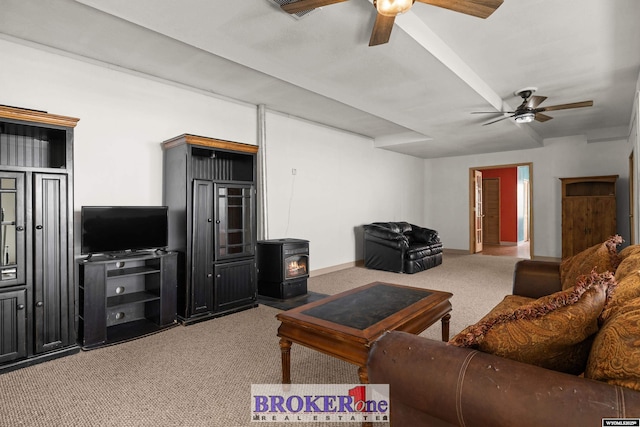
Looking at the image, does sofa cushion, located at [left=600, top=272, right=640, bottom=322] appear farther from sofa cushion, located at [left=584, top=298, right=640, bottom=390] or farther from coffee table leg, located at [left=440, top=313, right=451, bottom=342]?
coffee table leg, located at [left=440, top=313, right=451, bottom=342]

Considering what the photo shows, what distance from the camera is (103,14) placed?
2.69m

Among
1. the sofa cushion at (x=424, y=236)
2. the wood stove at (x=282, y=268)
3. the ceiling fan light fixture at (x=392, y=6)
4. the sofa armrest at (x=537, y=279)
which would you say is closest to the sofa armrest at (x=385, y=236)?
the sofa cushion at (x=424, y=236)

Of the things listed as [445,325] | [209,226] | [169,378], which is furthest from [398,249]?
[169,378]

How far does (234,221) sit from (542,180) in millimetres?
6946

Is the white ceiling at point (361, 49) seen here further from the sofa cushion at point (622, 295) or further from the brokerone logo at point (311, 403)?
the brokerone logo at point (311, 403)

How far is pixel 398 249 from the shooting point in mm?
6219

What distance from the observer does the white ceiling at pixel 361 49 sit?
8.30 ft

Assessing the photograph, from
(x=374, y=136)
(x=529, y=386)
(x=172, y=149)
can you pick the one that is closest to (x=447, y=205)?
(x=374, y=136)

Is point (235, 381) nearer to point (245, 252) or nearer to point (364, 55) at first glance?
point (245, 252)

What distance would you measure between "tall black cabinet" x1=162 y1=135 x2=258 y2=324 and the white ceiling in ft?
3.04

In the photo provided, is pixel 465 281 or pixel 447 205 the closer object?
pixel 465 281

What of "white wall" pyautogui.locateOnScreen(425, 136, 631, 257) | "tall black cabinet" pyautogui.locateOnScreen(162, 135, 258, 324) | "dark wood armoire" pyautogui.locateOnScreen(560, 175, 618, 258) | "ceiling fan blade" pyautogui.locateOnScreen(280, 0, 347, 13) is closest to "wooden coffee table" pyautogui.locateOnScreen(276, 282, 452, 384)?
"tall black cabinet" pyautogui.locateOnScreen(162, 135, 258, 324)

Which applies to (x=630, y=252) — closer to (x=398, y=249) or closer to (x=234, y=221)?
(x=234, y=221)

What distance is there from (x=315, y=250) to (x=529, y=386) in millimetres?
5094
